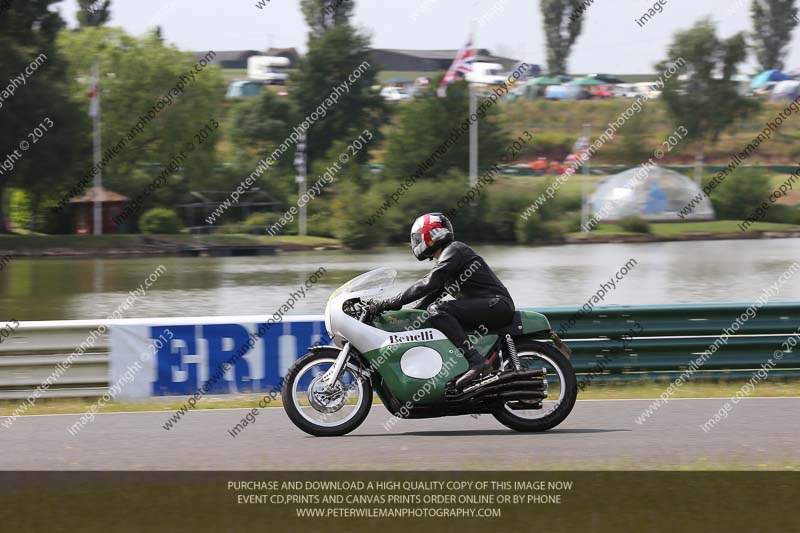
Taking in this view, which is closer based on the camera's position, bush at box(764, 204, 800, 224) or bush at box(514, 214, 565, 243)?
bush at box(514, 214, 565, 243)

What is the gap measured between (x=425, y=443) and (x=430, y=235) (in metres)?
1.52

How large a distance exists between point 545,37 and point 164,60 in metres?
50.9

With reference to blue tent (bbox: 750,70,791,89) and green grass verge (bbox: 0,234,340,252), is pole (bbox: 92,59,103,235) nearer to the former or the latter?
green grass verge (bbox: 0,234,340,252)

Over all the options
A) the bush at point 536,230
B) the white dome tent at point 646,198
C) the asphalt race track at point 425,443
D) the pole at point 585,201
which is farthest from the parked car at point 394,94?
the asphalt race track at point 425,443

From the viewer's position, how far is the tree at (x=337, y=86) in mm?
83062

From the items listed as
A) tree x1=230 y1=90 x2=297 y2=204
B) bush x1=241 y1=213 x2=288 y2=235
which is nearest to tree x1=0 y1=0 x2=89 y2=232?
bush x1=241 y1=213 x2=288 y2=235

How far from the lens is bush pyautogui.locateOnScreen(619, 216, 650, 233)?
6347 centimetres

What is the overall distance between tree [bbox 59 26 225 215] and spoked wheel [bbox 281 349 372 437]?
196 feet

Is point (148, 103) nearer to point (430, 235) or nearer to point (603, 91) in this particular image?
point (603, 91)

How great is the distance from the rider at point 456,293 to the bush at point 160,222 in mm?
53543

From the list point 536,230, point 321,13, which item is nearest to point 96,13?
point 321,13

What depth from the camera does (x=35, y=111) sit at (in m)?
52.4
